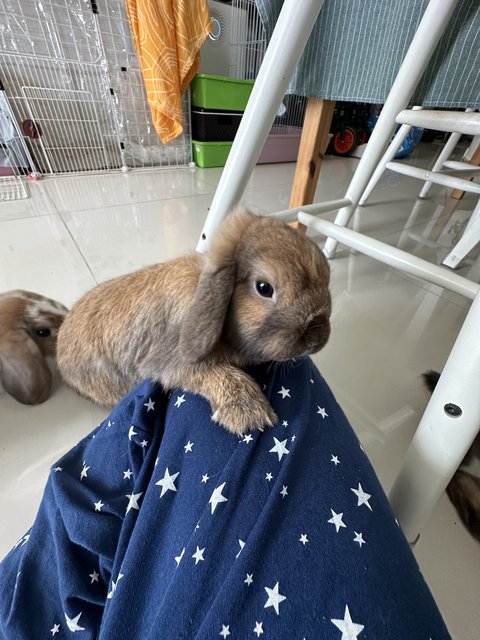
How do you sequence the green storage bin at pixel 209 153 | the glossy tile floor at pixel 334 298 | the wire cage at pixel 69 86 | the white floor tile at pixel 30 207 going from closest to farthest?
the glossy tile floor at pixel 334 298 → the white floor tile at pixel 30 207 → the wire cage at pixel 69 86 → the green storage bin at pixel 209 153

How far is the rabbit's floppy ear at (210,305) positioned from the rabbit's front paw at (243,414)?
0.08 m

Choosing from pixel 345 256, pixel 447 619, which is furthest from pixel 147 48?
pixel 447 619

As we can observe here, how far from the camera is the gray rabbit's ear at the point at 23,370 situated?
27.7 inches

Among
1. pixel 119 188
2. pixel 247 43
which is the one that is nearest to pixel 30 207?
pixel 119 188

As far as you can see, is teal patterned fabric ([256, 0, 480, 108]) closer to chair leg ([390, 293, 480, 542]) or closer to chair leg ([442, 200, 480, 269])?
chair leg ([442, 200, 480, 269])

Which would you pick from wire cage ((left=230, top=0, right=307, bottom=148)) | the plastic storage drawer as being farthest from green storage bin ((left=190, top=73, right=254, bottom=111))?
wire cage ((left=230, top=0, right=307, bottom=148))

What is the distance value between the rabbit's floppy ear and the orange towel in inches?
85.1

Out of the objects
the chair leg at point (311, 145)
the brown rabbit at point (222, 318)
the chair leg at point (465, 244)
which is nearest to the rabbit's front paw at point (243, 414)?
the brown rabbit at point (222, 318)

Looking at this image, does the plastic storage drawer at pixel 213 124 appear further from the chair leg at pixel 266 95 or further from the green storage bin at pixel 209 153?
the chair leg at pixel 266 95

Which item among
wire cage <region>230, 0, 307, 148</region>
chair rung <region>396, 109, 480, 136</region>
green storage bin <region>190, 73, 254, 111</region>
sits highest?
wire cage <region>230, 0, 307, 148</region>

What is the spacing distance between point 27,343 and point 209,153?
2.33 meters

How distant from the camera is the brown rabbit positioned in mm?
448

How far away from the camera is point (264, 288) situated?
461 mm

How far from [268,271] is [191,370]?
202 mm
